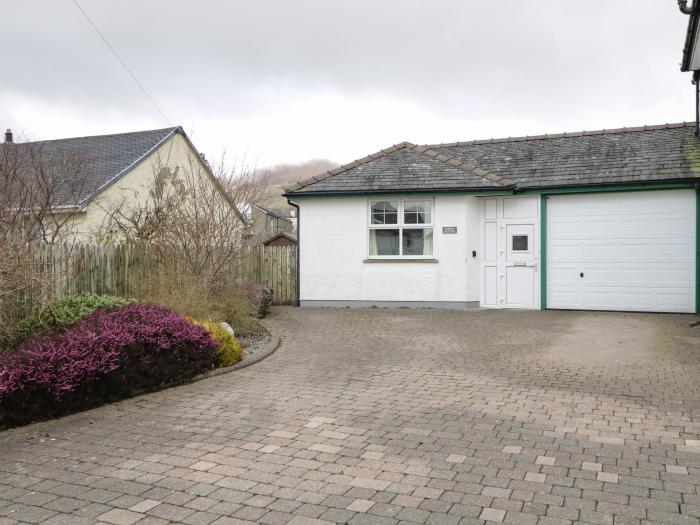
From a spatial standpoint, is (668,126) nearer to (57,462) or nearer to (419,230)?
(419,230)

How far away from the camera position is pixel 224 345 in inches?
328

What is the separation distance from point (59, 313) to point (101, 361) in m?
2.38

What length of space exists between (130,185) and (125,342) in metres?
17.2

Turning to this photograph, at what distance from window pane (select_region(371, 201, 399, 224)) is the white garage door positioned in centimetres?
388

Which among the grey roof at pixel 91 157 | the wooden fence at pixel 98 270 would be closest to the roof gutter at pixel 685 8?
the wooden fence at pixel 98 270

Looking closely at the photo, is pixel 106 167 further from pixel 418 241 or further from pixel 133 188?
pixel 418 241

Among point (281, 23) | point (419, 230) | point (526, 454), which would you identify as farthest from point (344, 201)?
point (526, 454)

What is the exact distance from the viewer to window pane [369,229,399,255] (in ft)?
53.2

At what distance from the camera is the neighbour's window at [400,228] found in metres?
16.0

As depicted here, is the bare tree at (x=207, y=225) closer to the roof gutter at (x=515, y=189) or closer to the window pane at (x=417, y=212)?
the roof gutter at (x=515, y=189)

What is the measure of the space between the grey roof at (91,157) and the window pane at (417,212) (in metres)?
9.77

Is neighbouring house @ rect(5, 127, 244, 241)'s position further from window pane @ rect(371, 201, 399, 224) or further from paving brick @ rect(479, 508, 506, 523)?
paving brick @ rect(479, 508, 506, 523)

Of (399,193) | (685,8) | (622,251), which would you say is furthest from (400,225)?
(685,8)

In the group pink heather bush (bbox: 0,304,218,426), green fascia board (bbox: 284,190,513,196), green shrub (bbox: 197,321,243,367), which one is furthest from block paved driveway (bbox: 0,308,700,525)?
green fascia board (bbox: 284,190,513,196)
